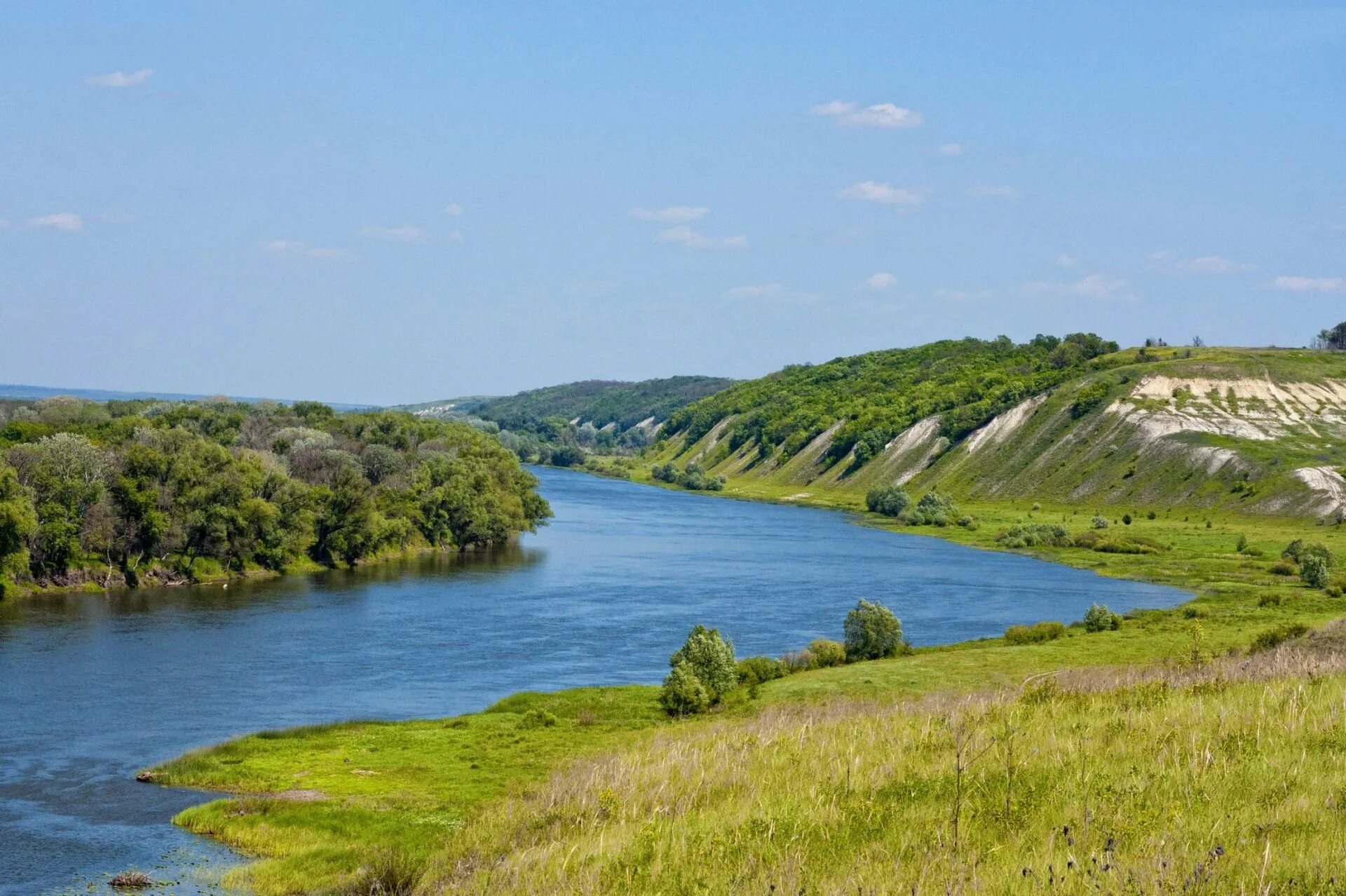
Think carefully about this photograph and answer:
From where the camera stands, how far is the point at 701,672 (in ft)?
187

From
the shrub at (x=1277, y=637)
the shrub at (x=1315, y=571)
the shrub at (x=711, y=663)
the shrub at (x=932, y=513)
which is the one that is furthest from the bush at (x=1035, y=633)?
the shrub at (x=932, y=513)

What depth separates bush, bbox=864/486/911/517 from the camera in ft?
576

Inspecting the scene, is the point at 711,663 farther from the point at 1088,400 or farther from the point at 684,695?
the point at 1088,400

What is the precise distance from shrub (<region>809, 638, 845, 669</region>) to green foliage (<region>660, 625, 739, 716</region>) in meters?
9.71

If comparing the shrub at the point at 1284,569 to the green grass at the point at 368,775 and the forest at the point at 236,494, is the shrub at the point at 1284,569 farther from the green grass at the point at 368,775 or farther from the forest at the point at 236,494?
the forest at the point at 236,494

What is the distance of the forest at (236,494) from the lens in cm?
8725

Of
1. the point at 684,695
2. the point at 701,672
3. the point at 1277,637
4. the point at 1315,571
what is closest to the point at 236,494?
the point at 701,672

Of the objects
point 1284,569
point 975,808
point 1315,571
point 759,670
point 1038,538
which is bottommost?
point 759,670

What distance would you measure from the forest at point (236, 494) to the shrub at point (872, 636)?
170ft

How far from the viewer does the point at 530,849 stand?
50.0 feet

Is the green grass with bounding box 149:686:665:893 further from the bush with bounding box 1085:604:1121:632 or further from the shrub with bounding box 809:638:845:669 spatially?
the bush with bounding box 1085:604:1121:632

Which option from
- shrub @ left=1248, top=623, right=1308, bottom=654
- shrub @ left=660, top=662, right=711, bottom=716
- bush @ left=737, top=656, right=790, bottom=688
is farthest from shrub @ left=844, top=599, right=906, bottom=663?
shrub @ left=1248, top=623, right=1308, bottom=654

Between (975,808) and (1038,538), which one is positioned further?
(1038,538)

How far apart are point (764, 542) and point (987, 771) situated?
119 m
